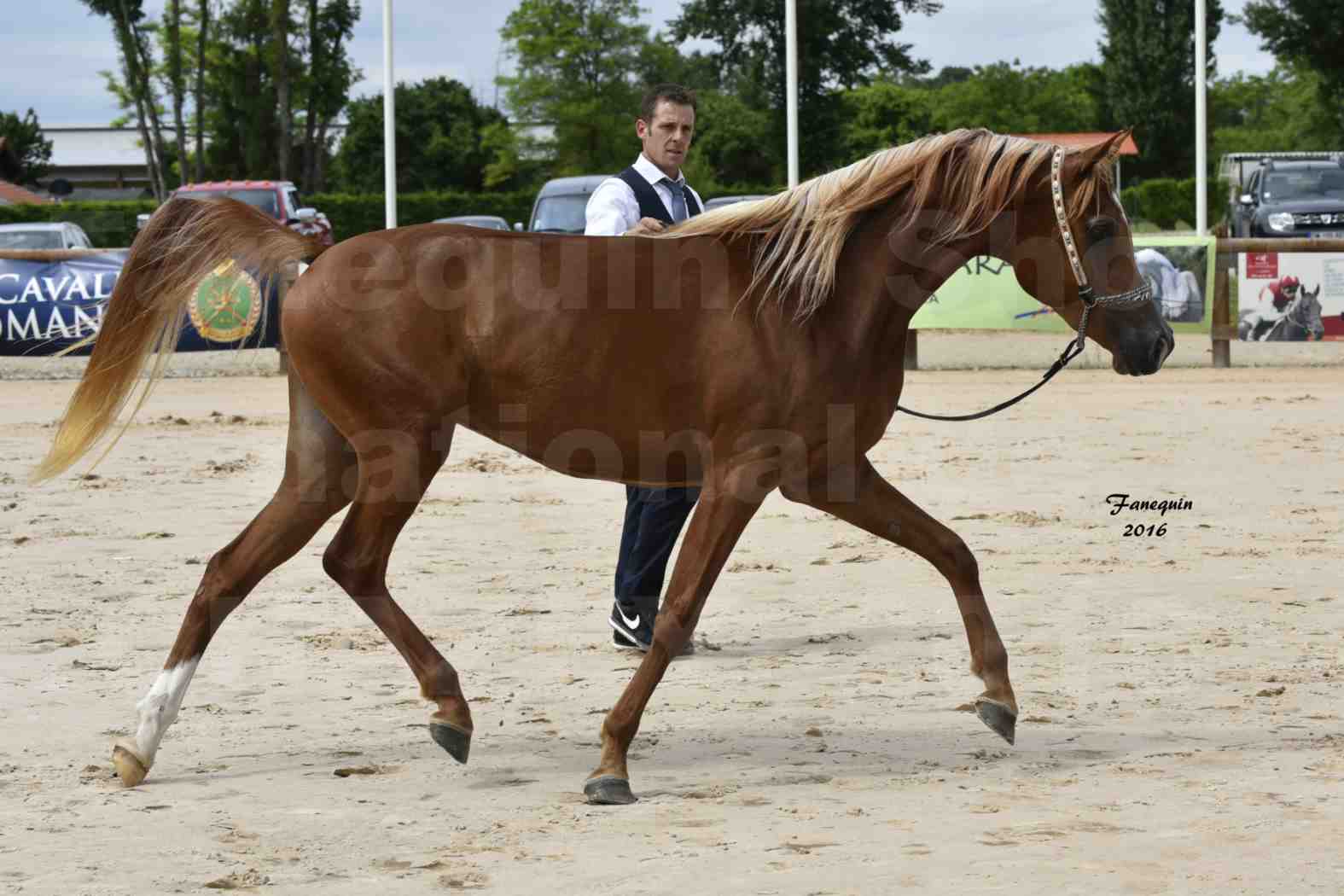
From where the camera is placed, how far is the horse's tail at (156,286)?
5367 mm

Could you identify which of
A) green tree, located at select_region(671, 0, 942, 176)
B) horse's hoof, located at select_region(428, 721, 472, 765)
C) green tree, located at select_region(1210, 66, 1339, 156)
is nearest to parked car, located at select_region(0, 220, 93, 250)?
horse's hoof, located at select_region(428, 721, 472, 765)

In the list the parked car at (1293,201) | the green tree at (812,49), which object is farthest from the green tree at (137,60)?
the parked car at (1293,201)

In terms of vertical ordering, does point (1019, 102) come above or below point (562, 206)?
above

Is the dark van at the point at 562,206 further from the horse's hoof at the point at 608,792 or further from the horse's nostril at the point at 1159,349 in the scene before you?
the horse's hoof at the point at 608,792

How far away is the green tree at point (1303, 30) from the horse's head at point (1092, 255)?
4320 cm

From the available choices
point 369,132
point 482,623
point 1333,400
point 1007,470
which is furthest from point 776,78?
point 482,623

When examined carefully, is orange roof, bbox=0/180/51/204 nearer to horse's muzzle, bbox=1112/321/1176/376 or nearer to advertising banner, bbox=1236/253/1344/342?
advertising banner, bbox=1236/253/1344/342

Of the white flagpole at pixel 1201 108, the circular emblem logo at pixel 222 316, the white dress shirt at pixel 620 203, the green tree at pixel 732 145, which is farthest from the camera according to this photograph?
the green tree at pixel 732 145

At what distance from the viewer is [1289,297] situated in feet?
58.0

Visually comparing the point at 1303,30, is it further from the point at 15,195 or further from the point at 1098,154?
the point at 15,195

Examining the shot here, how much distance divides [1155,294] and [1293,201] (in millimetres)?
11123

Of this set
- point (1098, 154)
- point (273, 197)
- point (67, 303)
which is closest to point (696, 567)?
point (1098, 154)

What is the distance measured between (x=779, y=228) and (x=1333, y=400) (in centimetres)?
1092

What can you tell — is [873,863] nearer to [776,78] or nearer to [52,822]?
[52,822]
